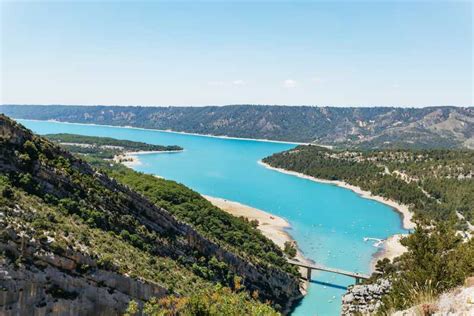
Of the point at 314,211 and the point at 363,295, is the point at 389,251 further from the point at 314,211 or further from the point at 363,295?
the point at 363,295

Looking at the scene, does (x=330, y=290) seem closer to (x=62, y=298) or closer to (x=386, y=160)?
(x=62, y=298)

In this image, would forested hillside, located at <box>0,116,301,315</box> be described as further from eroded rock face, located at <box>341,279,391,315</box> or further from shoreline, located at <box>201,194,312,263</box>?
shoreline, located at <box>201,194,312,263</box>

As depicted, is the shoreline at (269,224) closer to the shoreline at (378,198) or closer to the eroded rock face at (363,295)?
the eroded rock face at (363,295)

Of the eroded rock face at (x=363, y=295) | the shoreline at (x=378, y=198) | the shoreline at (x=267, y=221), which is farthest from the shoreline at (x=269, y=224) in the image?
the shoreline at (x=378, y=198)

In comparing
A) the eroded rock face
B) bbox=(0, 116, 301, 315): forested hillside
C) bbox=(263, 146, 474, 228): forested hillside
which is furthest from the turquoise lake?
bbox=(0, 116, 301, 315): forested hillside

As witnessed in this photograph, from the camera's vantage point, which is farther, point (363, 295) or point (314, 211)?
point (314, 211)

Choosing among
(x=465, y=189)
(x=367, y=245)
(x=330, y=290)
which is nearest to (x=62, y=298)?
(x=330, y=290)

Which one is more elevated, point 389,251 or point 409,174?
point 409,174

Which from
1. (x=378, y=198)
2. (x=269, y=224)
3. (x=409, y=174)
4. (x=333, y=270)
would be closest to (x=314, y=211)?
(x=269, y=224)

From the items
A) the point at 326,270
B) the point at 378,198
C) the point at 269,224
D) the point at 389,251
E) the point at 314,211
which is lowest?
the point at 389,251
